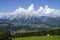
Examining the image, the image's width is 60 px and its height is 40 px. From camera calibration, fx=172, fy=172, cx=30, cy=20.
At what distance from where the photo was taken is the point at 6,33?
46531 millimetres

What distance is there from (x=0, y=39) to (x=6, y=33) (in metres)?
2.47

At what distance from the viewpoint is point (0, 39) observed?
155 feet

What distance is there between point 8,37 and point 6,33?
121 cm

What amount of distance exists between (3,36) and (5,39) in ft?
3.18

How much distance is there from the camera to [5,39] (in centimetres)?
4625

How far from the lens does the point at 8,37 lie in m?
46.4

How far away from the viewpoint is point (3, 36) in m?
46.3

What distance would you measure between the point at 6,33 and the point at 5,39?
163cm

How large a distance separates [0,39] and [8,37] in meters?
2.44

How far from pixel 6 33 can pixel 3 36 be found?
1.13 meters

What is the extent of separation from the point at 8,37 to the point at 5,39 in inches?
37.6
